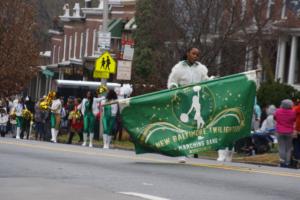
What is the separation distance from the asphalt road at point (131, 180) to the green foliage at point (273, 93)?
59.2 ft

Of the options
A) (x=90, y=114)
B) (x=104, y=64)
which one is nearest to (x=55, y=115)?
(x=104, y=64)

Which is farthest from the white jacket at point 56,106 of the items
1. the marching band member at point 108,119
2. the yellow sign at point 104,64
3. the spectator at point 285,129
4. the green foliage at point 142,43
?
the green foliage at point 142,43

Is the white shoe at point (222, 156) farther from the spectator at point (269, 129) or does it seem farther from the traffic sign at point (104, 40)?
the traffic sign at point (104, 40)

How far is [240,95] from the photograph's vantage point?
1523cm

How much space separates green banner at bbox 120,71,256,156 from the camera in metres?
14.9

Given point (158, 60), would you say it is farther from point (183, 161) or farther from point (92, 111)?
point (183, 161)

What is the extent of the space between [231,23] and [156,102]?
17503mm

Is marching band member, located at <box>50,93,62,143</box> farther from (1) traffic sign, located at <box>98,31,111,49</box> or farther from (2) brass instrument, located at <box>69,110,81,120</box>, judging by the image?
(1) traffic sign, located at <box>98,31,111,49</box>

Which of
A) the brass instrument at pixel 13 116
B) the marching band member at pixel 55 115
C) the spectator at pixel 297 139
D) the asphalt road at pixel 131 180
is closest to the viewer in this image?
the asphalt road at pixel 131 180

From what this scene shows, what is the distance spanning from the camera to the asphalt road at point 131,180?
35.4 ft

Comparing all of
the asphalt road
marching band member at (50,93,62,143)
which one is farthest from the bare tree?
the asphalt road

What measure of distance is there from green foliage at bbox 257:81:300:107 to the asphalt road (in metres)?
18.0

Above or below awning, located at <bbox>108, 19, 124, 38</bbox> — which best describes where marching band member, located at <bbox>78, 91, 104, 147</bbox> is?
below

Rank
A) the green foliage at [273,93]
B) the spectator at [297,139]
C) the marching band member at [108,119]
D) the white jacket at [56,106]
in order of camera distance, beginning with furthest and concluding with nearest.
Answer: the green foliage at [273,93] → the white jacket at [56,106] → the marching band member at [108,119] → the spectator at [297,139]
